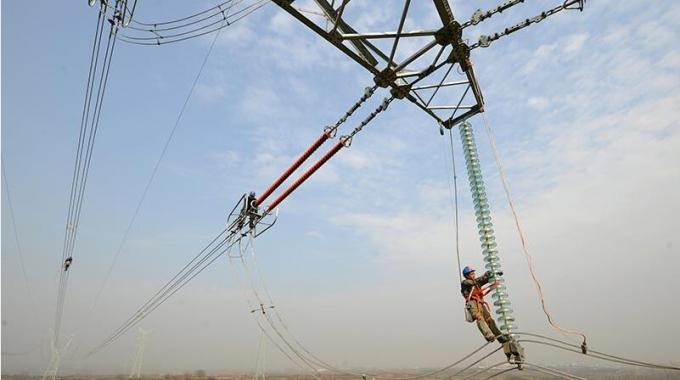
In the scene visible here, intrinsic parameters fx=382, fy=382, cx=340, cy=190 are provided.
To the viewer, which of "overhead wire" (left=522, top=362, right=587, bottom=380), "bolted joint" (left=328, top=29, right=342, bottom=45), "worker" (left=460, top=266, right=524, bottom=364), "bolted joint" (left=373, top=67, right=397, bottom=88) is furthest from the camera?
"bolted joint" (left=373, top=67, right=397, bottom=88)

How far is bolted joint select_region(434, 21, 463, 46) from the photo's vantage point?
851cm

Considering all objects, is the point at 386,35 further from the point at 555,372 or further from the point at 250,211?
the point at 250,211

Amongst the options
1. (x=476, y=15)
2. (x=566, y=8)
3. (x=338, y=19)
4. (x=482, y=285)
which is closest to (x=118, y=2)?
(x=338, y=19)

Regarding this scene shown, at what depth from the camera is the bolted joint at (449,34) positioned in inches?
335

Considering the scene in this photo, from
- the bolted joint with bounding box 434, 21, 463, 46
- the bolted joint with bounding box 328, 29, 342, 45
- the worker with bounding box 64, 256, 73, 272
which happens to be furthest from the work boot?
the worker with bounding box 64, 256, 73, 272

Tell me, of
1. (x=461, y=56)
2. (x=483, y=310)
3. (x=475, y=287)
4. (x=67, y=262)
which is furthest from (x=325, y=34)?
(x=67, y=262)

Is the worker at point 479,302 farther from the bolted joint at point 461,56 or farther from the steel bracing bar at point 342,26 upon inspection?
the steel bracing bar at point 342,26

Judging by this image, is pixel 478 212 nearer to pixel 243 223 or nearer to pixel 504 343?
pixel 504 343

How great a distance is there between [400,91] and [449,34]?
1.96 metres

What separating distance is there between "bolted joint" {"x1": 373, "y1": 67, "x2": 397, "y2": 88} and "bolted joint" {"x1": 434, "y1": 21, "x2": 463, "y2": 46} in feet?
4.53

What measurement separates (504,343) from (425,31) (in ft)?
23.4

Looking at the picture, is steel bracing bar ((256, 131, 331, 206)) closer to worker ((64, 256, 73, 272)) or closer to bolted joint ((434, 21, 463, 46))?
bolted joint ((434, 21, 463, 46))

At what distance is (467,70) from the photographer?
32.0 ft

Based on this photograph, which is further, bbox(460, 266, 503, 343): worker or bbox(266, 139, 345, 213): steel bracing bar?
bbox(266, 139, 345, 213): steel bracing bar
